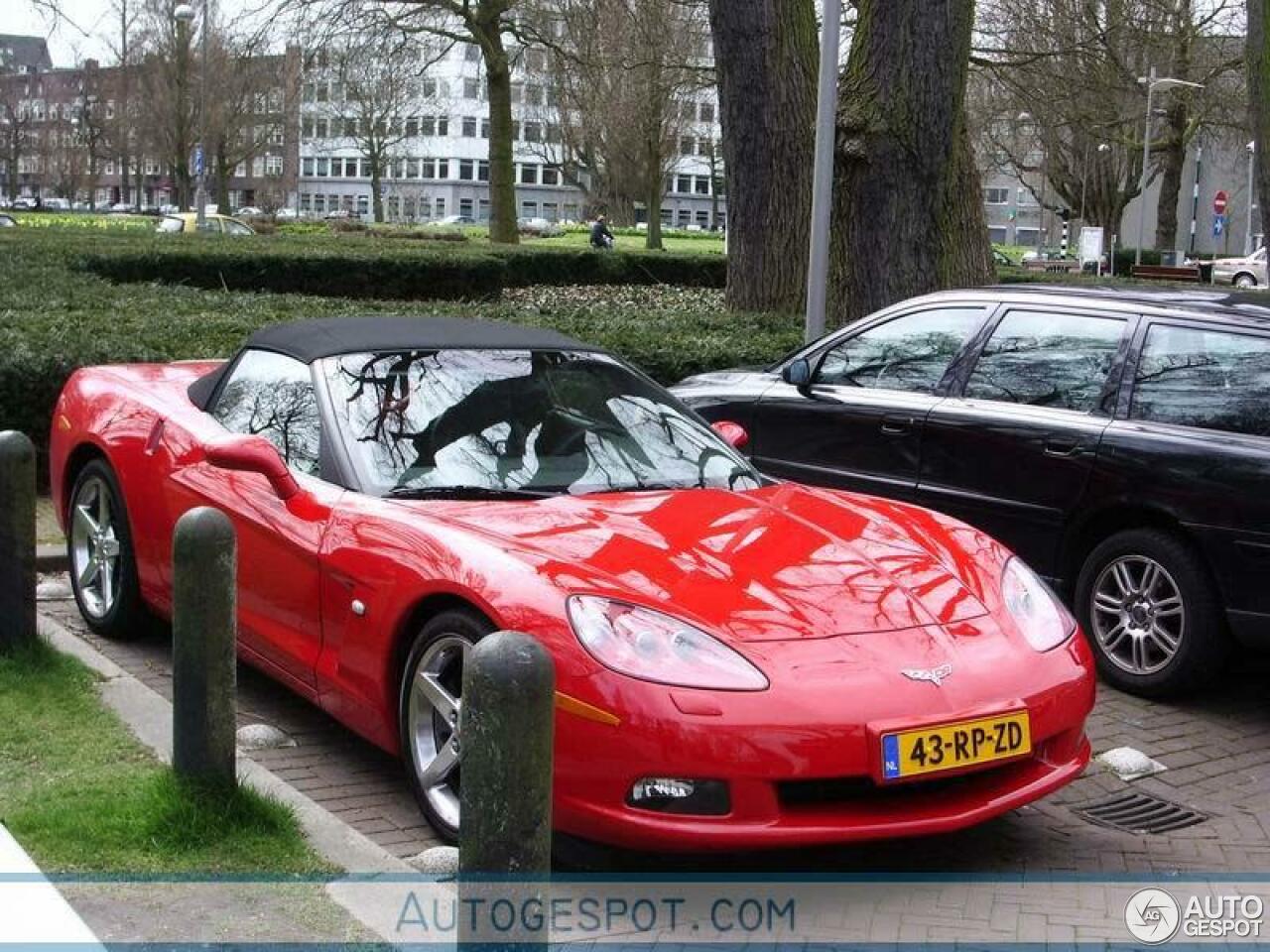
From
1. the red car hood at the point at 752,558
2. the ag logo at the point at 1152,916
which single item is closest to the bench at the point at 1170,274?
the red car hood at the point at 752,558

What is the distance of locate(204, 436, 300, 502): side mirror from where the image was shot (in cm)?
484

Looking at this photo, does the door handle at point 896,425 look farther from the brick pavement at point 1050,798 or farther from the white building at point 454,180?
the white building at point 454,180

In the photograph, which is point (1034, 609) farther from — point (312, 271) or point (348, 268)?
point (348, 268)

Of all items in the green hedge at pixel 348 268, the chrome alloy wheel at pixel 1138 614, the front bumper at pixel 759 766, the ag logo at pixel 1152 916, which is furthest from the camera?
the green hedge at pixel 348 268

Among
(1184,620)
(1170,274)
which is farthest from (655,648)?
(1170,274)

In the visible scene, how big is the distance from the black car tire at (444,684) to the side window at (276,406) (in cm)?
107

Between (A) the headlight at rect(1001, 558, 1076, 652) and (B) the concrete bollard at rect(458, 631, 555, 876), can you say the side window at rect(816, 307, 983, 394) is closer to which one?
(A) the headlight at rect(1001, 558, 1076, 652)

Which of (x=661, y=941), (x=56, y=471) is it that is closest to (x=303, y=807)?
(x=661, y=941)

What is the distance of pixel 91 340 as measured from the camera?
9.40 metres

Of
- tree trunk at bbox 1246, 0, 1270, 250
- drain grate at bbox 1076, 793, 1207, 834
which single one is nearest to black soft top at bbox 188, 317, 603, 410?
drain grate at bbox 1076, 793, 1207, 834

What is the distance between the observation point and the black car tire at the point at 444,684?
4.16 meters

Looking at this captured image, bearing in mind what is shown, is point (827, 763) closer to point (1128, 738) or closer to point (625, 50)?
point (1128, 738)

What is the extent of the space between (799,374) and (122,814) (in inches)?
166

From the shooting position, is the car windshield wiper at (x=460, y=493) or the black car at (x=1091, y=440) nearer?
the car windshield wiper at (x=460, y=493)
